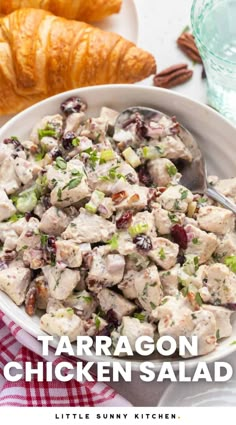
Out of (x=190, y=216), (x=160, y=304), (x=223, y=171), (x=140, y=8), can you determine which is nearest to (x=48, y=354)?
(x=160, y=304)

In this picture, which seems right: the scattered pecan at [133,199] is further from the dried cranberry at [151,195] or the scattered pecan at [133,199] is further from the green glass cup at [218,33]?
the green glass cup at [218,33]

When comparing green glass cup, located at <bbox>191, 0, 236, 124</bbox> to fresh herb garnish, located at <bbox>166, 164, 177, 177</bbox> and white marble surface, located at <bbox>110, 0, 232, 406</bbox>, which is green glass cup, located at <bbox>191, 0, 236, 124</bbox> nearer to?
white marble surface, located at <bbox>110, 0, 232, 406</bbox>

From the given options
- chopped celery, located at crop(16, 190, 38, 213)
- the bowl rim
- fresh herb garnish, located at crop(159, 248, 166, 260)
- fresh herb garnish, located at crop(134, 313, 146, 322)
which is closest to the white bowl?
the bowl rim

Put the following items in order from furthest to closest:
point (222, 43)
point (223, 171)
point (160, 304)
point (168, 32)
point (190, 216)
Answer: point (168, 32) < point (222, 43) < point (223, 171) < point (190, 216) < point (160, 304)

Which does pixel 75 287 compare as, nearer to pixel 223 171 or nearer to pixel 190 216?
pixel 190 216

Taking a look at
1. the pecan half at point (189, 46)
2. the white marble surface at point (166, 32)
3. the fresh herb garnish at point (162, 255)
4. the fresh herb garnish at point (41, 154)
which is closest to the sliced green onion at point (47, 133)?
the fresh herb garnish at point (41, 154)

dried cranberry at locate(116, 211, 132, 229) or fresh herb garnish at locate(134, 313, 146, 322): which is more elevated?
dried cranberry at locate(116, 211, 132, 229)

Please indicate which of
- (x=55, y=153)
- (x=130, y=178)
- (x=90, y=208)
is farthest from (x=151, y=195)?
(x=55, y=153)
